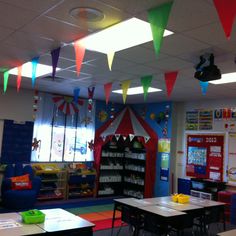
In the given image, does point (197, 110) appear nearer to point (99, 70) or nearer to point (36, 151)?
point (99, 70)

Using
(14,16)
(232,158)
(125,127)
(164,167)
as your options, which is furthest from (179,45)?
(125,127)

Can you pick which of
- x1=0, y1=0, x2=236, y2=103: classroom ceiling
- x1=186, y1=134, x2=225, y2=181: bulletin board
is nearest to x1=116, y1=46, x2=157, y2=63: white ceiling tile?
x1=0, y1=0, x2=236, y2=103: classroom ceiling

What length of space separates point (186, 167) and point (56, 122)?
3.72 metres

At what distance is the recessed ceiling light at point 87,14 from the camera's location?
267 cm

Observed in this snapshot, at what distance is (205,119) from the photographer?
24.3 ft

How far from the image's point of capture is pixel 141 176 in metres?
8.49

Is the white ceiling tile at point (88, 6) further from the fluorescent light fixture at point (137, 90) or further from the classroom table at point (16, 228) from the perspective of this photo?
the fluorescent light fixture at point (137, 90)

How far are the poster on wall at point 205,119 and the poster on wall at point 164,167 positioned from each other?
1.21m

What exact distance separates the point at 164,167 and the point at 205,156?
1.19 metres

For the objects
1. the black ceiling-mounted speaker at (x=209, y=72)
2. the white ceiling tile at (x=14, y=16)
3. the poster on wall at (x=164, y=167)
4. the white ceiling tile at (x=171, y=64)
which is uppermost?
the white ceiling tile at (x=171, y=64)

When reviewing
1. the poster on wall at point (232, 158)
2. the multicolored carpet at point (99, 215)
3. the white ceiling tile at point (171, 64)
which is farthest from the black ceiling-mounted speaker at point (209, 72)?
the poster on wall at point (232, 158)

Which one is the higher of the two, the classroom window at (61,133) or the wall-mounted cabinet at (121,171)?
the classroom window at (61,133)

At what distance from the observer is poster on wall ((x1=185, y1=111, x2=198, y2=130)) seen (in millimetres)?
7655

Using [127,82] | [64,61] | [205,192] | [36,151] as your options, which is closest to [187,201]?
[205,192]
